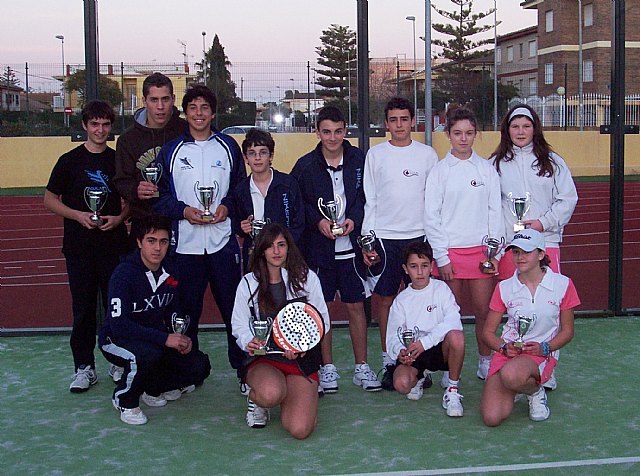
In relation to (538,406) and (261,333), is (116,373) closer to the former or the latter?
(261,333)

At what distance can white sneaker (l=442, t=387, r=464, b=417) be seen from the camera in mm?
4387

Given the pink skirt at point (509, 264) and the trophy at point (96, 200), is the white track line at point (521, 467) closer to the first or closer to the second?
the pink skirt at point (509, 264)

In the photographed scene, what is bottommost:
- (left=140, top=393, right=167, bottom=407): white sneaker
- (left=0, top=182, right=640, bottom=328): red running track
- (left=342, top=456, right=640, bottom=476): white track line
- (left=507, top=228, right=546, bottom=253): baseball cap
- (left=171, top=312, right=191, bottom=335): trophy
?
(left=342, top=456, right=640, bottom=476): white track line

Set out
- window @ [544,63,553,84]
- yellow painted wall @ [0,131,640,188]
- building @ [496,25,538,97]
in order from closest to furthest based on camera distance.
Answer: yellow painted wall @ [0,131,640,188] → building @ [496,25,538,97] → window @ [544,63,553,84]

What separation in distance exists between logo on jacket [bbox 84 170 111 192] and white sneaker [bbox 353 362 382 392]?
6.10ft

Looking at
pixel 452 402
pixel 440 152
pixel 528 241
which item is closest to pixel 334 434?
pixel 452 402

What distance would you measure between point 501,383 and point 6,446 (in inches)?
98.0

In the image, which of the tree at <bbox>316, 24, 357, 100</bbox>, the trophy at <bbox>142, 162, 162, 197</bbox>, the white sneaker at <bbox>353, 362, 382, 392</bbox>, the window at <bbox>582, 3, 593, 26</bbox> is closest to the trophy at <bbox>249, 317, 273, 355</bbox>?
the white sneaker at <bbox>353, 362, 382, 392</bbox>

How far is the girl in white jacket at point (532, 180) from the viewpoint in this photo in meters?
4.95

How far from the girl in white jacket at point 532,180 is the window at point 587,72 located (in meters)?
12.9

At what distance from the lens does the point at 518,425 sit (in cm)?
424

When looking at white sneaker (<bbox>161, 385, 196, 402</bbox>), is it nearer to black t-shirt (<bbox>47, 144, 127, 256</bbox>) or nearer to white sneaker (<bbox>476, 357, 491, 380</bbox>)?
black t-shirt (<bbox>47, 144, 127, 256</bbox>)

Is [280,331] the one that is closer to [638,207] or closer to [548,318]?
[548,318]

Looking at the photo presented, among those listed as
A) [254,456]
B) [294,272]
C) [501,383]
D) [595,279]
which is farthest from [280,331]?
[595,279]
